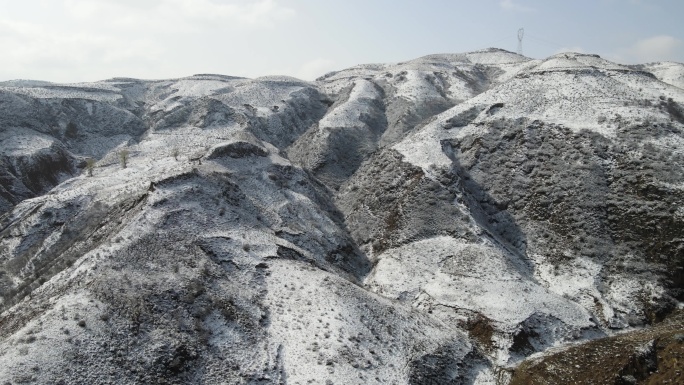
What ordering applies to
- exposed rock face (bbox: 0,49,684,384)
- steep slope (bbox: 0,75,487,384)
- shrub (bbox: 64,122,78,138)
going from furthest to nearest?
shrub (bbox: 64,122,78,138), exposed rock face (bbox: 0,49,684,384), steep slope (bbox: 0,75,487,384)

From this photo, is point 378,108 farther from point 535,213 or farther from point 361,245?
point 535,213

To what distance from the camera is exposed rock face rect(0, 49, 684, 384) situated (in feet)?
77.8

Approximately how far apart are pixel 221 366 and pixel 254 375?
184 centimetres

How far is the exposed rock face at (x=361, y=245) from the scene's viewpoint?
2372cm

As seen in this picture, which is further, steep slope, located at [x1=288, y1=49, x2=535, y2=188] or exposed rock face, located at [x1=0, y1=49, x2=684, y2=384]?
steep slope, located at [x1=288, y1=49, x2=535, y2=188]

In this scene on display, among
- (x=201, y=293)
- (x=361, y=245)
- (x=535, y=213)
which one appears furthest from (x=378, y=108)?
(x=201, y=293)

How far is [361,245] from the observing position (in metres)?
42.9

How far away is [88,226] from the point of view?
37406 mm

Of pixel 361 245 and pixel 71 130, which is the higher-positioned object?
pixel 71 130

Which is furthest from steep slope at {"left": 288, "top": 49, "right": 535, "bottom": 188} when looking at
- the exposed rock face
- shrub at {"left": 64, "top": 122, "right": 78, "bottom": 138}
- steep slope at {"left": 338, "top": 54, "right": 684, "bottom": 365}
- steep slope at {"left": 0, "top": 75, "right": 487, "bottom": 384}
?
shrub at {"left": 64, "top": 122, "right": 78, "bottom": 138}

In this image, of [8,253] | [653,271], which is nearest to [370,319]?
[653,271]

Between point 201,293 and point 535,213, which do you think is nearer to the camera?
point 201,293

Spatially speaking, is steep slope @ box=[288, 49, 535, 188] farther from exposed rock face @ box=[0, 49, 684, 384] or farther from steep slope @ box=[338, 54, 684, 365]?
steep slope @ box=[338, 54, 684, 365]

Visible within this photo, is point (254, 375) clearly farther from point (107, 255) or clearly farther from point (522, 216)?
point (522, 216)
